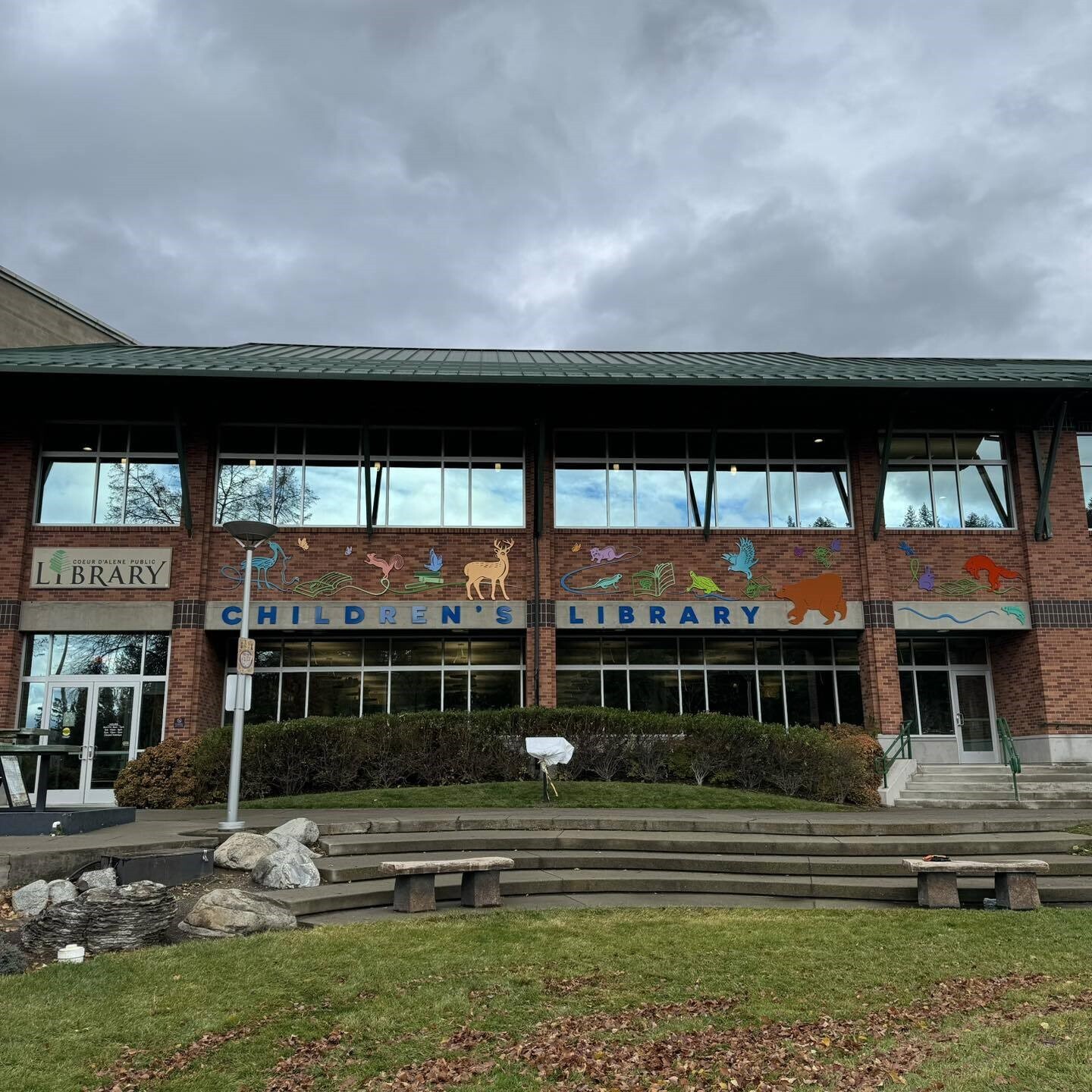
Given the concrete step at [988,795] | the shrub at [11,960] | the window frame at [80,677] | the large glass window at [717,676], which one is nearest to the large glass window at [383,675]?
the large glass window at [717,676]

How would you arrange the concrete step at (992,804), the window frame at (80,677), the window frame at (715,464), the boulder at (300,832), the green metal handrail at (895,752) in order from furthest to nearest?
1. the window frame at (715,464)
2. the window frame at (80,677)
3. the green metal handrail at (895,752)
4. the concrete step at (992,804)
5. the boulder at (300,832)

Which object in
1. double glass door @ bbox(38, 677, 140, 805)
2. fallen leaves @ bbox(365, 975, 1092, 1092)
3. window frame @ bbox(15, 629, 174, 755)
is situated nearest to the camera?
fallen leaves @ bbox(365, 975, 1092, 1092)

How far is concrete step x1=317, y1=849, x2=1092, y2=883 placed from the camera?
10109mm

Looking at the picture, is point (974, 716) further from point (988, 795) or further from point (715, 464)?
point (715, 464)

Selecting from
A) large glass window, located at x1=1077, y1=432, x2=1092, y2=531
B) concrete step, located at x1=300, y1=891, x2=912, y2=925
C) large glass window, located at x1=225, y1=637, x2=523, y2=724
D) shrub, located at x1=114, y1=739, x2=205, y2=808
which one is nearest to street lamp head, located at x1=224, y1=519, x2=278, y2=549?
shrub, located at x1=114, y1=739, x2=205, y2=808

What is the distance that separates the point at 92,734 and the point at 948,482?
1926 centimetres

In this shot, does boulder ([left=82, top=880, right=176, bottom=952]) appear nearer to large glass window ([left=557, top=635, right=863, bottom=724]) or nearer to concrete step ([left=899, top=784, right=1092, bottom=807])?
concrete step ([left=899, top=784, right=1092, bottom=807])

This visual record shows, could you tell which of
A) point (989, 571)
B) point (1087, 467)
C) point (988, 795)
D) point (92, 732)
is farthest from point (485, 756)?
point (1087, 467)

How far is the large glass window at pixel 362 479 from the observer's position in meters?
21.4

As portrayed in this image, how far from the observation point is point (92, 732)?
20406 millimetres

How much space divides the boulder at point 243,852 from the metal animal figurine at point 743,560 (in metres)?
13.1

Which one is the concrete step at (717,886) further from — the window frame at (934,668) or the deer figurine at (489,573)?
the window frame at (934,668)

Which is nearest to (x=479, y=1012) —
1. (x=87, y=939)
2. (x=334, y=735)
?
(x=87, y=939)

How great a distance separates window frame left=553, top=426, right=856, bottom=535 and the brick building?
0.07 metres
